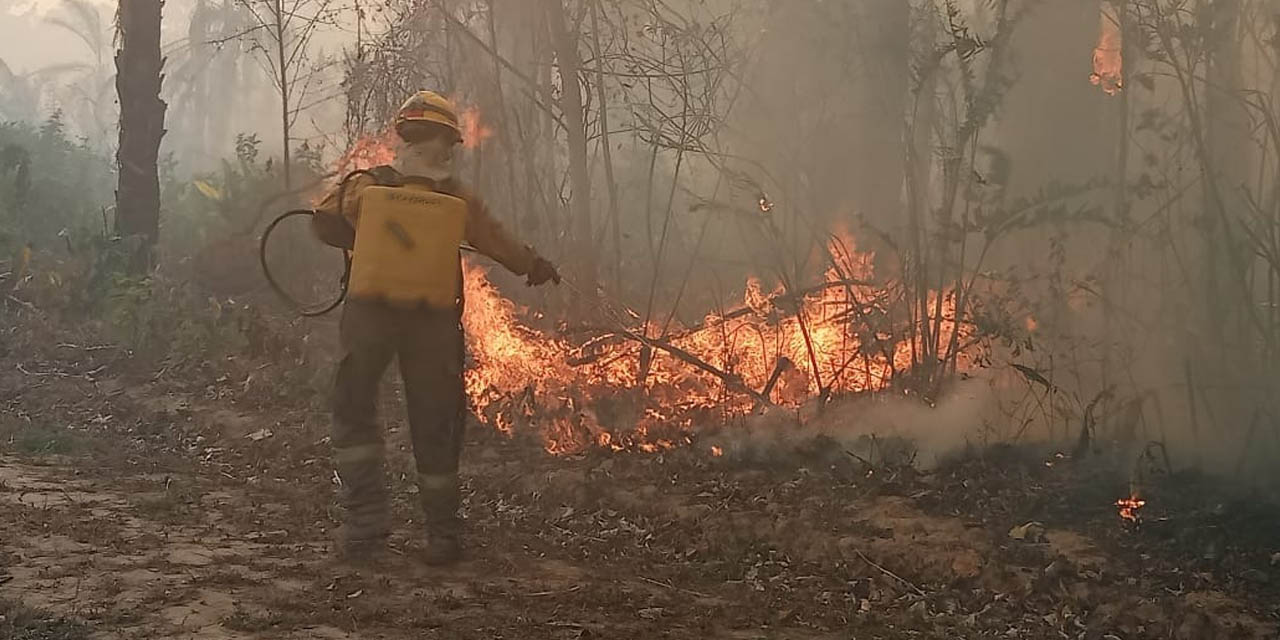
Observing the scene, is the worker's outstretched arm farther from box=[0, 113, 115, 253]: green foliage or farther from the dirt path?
Result: box=[0, 113, 115, 253]: green foliage

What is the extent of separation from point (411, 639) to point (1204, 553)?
131 inches

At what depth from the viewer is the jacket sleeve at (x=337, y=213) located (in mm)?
5000

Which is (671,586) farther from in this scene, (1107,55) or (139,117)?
(139,117)

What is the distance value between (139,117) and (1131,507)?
11428 millimetres

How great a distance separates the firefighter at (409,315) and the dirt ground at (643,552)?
26 centimetres

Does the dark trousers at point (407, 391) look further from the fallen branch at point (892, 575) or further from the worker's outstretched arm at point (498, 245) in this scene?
the fallen branch at point (892, 575)

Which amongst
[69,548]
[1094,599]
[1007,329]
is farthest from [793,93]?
[69,548]

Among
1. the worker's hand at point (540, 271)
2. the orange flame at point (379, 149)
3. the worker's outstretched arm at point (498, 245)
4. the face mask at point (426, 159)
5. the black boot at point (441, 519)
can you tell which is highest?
the orange flame at point (379, 149)

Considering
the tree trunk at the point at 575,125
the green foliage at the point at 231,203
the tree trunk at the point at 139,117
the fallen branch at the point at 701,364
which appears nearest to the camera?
the fallen branch at the point at 701,364

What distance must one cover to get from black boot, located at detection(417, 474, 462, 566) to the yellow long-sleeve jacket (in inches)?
42.0

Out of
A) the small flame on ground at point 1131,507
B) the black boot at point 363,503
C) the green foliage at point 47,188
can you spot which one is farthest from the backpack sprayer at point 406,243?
the green foliage at point 47,188

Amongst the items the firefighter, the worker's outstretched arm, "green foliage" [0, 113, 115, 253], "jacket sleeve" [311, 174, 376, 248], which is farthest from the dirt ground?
"green foliage" [0, 113, 115, 253]

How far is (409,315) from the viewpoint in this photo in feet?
16.3

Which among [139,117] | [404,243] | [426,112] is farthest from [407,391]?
[139,117]
